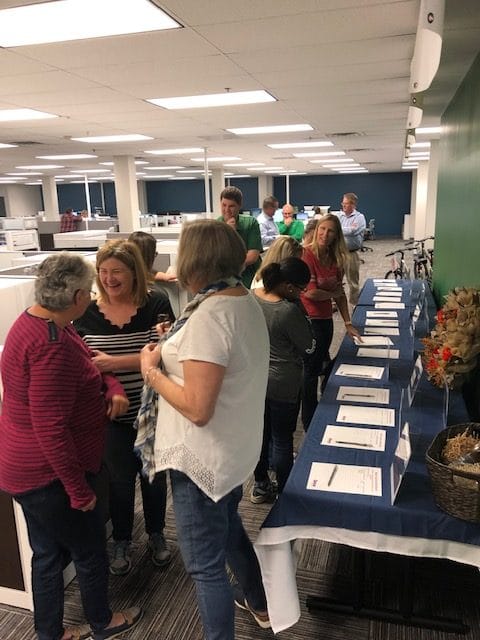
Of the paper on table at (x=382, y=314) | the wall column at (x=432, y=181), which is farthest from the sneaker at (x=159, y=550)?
the wall column at (x=432, y=181)

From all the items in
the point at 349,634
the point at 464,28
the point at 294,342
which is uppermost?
the point at 464,28

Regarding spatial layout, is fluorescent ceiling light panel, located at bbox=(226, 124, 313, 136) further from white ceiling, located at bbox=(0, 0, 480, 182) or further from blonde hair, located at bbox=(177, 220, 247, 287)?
blonde hair, located at bbox=(177, 220, 247, 287)

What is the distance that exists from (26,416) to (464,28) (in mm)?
2648

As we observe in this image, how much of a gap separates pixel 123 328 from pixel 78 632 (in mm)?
1097

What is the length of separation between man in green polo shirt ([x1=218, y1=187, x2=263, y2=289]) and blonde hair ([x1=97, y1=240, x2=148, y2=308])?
156cm

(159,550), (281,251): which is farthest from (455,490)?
(281,251)

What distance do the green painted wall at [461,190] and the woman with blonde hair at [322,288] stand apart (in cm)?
Result: 76

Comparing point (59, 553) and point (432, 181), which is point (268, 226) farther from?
point (59, 553)

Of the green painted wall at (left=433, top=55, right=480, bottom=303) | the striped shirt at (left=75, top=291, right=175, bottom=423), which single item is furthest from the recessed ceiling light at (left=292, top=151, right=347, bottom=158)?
the striped shirt at (left=75, top=291, right=175, bottom=423)

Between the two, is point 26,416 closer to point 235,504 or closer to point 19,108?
point 235,504

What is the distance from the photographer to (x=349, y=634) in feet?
5.99

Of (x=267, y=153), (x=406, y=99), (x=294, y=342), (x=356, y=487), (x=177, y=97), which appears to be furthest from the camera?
(x=267, y=153)

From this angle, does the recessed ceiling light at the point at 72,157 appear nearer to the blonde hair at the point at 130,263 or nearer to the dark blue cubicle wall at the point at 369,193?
the blonde hair at the point at 130,263

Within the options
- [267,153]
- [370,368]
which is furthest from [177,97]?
[267,153]
